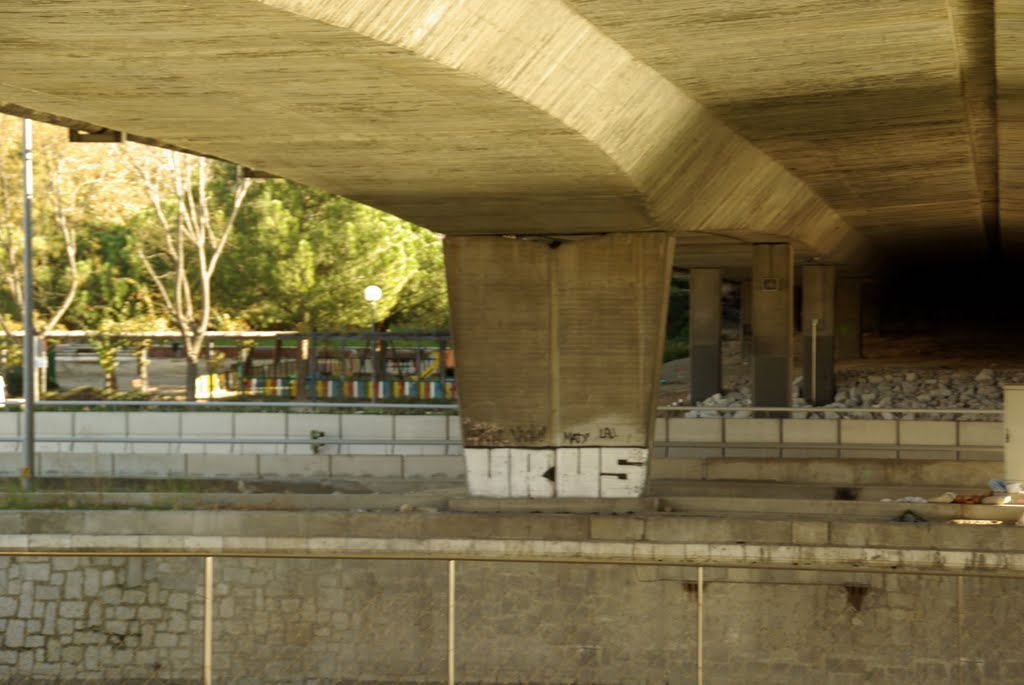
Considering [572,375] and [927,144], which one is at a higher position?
[927,144]

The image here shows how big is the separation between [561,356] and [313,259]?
21.4 meters

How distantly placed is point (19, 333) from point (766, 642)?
103 ft

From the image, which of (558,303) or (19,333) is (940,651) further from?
(19,333)

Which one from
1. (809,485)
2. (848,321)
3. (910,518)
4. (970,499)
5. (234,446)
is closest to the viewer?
(910,518)

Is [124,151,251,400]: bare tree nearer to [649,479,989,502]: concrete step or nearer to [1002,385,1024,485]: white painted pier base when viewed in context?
[649,479,989,502]: concrete step

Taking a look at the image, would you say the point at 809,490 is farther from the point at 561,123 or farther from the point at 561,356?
the point at 561,123

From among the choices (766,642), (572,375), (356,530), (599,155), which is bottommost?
(766,642)

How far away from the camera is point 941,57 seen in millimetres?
13047

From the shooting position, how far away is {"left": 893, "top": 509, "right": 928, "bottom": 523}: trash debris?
1870 cm

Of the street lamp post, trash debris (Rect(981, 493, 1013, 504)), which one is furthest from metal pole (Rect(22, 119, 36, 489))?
trash debris (Rect(981, 493, 1013, 504))

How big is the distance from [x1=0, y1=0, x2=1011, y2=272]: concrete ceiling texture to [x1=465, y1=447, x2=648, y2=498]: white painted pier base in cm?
299

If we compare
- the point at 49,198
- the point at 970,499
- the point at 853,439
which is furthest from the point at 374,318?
the point at 970,499

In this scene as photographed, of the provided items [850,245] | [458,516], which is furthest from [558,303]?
[850,245]

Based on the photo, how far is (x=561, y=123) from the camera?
12.3m
